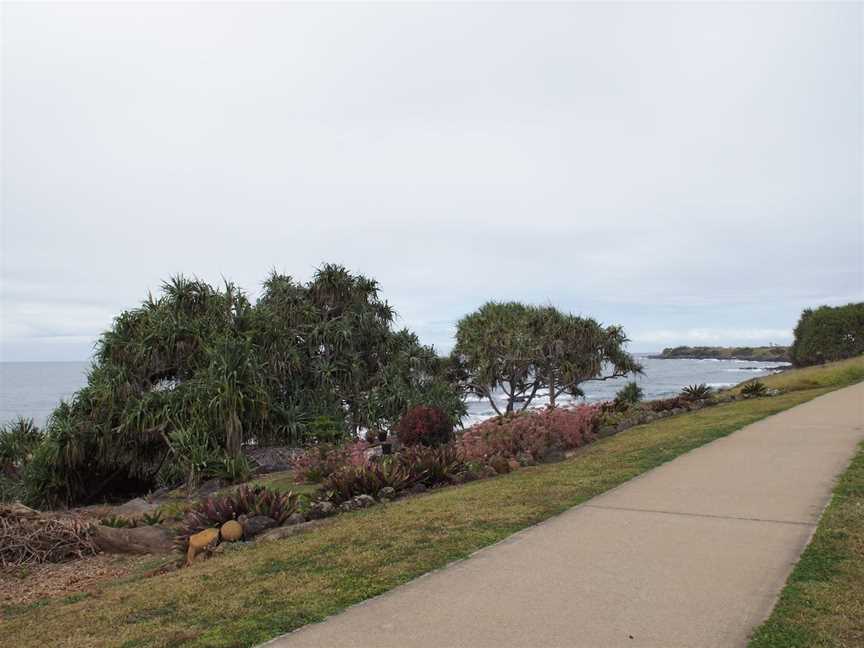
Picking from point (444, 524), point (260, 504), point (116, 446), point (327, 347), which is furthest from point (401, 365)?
point (444, 524)

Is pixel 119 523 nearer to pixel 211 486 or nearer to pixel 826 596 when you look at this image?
pixel 211 486

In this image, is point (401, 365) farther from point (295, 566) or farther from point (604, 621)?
point (604, 621)

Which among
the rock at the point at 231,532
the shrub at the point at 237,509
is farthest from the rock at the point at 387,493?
the rock at the point at 231,532

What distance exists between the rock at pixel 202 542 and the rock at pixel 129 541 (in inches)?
62.2

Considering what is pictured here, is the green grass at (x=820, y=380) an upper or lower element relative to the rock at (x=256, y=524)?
upper

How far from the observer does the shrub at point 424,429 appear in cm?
1287

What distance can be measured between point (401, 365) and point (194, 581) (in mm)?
14317

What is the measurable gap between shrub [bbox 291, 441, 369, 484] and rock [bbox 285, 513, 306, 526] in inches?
115

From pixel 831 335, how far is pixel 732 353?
111331 mm

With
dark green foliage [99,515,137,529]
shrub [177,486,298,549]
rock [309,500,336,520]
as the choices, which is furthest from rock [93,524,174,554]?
rock [309,500,336,520]

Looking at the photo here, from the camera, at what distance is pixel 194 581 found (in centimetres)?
511

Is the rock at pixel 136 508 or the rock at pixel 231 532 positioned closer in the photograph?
the rock at pixel 231 532

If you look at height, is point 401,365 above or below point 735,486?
above

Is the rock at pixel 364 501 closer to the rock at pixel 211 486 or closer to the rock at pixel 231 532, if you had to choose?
the rock at pixel 231 532
